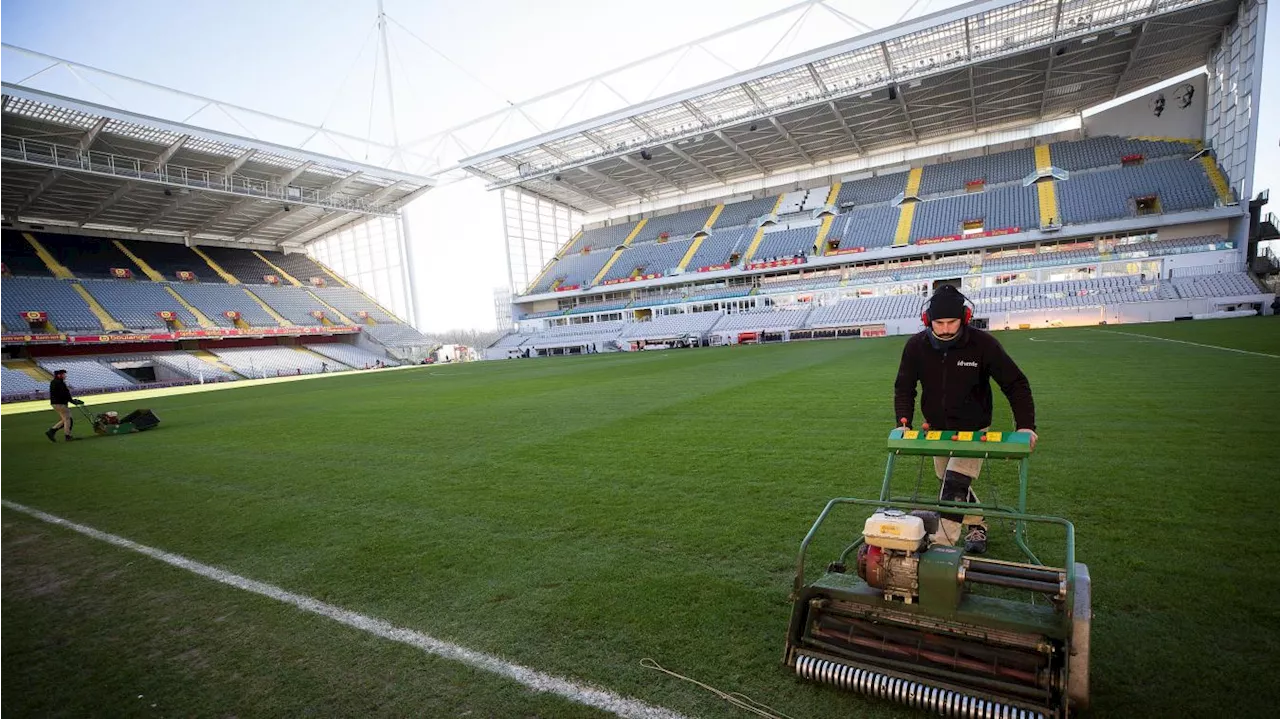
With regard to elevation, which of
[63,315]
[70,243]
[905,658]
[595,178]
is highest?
[595,178]

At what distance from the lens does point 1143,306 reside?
31141 mm

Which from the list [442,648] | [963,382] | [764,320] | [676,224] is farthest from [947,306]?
[676,224]

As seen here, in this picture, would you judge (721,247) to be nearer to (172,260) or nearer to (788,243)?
(788,243)

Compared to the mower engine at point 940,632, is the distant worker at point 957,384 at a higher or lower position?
higher

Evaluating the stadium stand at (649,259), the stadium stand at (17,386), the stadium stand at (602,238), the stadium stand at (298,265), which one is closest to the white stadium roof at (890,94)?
the stadium stand at (649,259)

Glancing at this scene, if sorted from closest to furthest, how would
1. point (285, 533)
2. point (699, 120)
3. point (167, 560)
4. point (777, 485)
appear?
point (167, 560), point (285, 533), point (777, 485), point (699, 120)

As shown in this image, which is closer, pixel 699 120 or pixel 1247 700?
pixel 1247 700

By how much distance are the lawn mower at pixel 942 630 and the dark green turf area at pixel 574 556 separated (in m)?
0.16

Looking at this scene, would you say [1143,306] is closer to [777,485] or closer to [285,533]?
[777,485]

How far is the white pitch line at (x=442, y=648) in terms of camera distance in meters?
2.43

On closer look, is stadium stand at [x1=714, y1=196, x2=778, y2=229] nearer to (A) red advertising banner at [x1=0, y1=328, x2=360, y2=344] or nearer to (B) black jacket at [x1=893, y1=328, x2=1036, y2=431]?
(A) red advertising banner at [x1=0, y1=328, x2=360, y2=344]

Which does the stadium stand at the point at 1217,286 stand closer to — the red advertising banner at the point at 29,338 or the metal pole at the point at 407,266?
the metal pole at the point at 407,266

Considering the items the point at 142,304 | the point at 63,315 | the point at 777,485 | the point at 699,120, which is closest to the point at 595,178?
the point at 699,120

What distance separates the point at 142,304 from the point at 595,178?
38090mm
